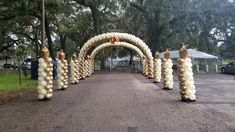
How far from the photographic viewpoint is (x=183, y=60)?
16859 mm

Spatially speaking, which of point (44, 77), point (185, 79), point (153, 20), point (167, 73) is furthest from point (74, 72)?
point (153, 20)

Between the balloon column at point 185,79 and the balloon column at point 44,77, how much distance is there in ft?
16.9

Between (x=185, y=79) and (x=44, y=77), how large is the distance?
5480mm

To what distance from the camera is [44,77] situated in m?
17.4

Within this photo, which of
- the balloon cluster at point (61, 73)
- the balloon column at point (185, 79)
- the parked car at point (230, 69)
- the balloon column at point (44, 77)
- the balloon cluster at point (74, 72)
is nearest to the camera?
the balloon column at point (185, 79)

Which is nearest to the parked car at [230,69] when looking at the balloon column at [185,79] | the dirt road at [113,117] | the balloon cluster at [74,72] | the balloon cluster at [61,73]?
the balloon cluster at [74,72]

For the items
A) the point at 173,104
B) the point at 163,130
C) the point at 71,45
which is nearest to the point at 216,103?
the point at 173,104

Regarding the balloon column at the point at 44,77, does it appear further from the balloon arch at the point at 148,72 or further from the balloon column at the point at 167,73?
the balloon column at the point at 167,73

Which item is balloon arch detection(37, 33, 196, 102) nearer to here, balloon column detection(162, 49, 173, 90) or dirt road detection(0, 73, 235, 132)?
balloon column detection(162, 49, 173, 90)

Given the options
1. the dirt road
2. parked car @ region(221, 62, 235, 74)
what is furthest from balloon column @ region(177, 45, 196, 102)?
parked car @ region(221, 62, 235, 74)

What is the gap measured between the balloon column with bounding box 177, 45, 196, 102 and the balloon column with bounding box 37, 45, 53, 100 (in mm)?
5166

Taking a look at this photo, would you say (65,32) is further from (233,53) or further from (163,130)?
(163,130)

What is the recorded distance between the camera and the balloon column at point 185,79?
16219 millimetres

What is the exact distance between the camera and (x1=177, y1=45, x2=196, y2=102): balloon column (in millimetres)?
16219
